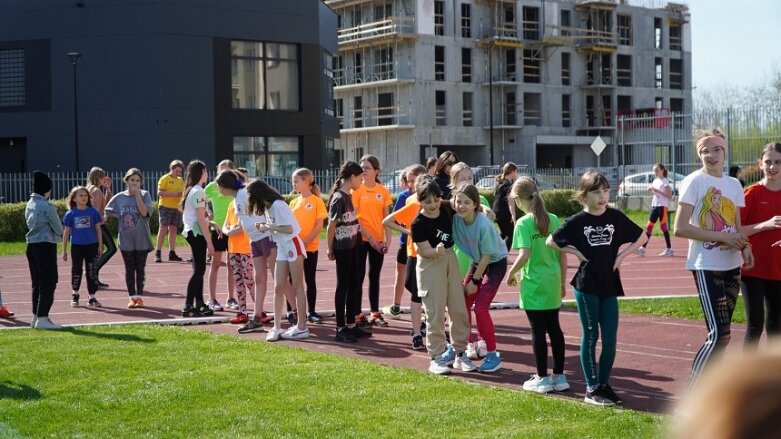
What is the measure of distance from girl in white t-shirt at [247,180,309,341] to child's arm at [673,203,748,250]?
514 cm

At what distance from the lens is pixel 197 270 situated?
1373 centimetres

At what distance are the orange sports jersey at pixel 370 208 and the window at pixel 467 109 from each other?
6085 centimetres


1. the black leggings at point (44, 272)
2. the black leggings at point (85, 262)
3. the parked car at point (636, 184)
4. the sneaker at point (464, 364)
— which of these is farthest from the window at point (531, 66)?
the sneaker at point (464, 364)

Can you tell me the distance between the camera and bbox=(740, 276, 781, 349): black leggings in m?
7.93

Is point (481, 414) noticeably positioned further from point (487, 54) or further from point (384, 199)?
point (487, 54)

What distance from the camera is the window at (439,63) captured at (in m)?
72.1

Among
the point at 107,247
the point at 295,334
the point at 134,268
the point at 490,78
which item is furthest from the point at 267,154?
the point at 490,78

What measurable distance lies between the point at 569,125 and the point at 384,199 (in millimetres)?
66811

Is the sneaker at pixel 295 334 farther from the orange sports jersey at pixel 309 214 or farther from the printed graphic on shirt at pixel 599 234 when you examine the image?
the printed graphic on shirt at pixel 599 234

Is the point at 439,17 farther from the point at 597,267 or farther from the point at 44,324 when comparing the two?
the point at 597,267

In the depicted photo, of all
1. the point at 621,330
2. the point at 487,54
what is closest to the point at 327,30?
the point at 487,54

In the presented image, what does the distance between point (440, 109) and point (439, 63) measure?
3177 mm

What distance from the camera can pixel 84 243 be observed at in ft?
50.6

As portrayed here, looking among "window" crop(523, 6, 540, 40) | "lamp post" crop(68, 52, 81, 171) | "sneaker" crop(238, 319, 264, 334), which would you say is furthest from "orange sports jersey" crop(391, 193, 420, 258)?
"window" crop(523, 6, 540, 40)
